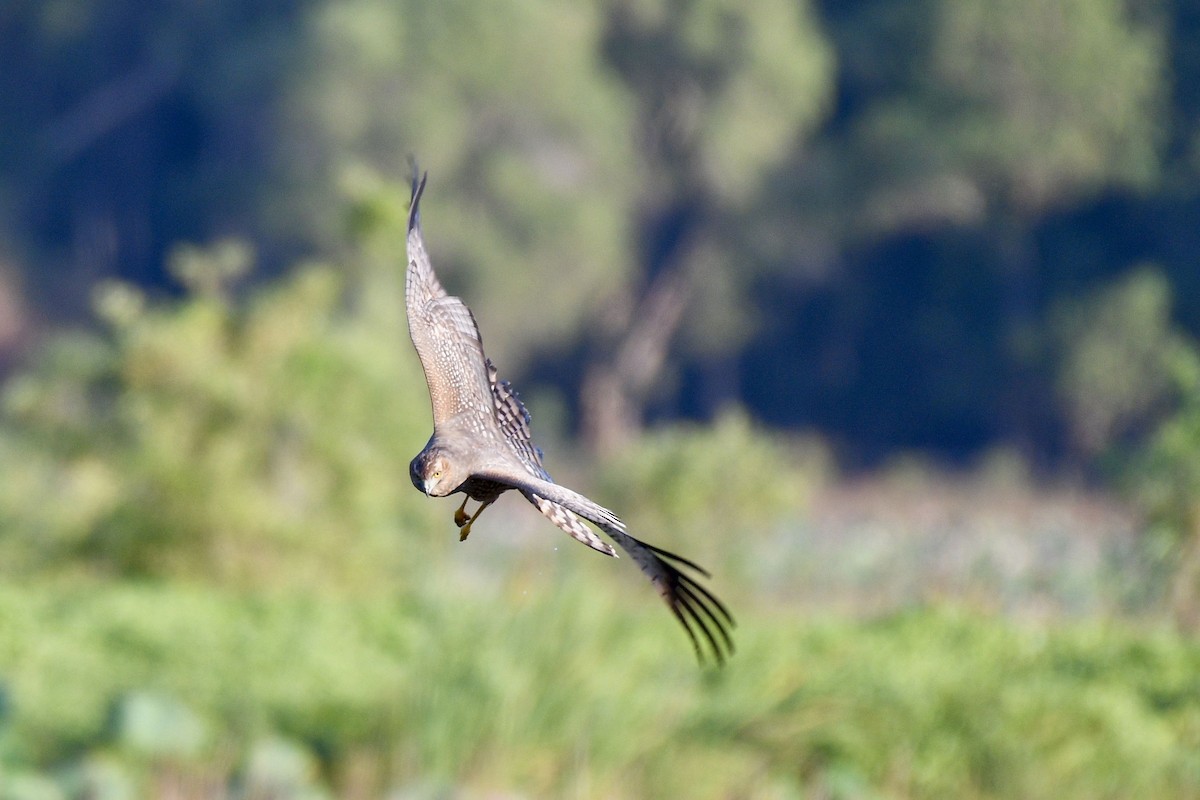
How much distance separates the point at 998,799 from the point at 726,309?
21.5 metres

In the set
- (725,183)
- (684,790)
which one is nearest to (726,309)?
(725,183)

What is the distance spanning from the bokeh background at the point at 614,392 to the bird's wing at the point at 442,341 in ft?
14.2

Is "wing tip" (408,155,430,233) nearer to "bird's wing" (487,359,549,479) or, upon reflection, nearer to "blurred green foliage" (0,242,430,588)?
"bird's wing" (487,359,549,479)

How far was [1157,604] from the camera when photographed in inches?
473

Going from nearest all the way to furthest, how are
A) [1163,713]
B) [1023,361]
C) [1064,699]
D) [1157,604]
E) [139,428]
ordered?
[1064,699], [1163,713], [139,428], [1157,604], [1023,361]

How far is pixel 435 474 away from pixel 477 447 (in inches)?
5.7

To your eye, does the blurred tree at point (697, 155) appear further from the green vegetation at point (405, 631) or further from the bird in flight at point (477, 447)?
the bird in flight at point (477, 447)

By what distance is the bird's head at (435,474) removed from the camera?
198 centimetres

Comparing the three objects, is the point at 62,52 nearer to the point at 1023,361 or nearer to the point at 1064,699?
the point at 1023,361

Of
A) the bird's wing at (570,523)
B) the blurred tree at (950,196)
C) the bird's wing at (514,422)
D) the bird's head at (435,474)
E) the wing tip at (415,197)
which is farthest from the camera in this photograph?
the blurred tree at (950,196)

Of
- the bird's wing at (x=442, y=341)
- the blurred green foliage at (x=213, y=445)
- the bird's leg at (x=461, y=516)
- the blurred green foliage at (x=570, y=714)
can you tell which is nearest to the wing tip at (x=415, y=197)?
the bird's wing at (x=442, y=341)

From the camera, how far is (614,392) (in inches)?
1140

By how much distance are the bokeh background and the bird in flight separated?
4.39 meters

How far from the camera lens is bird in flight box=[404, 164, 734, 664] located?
2.02m
